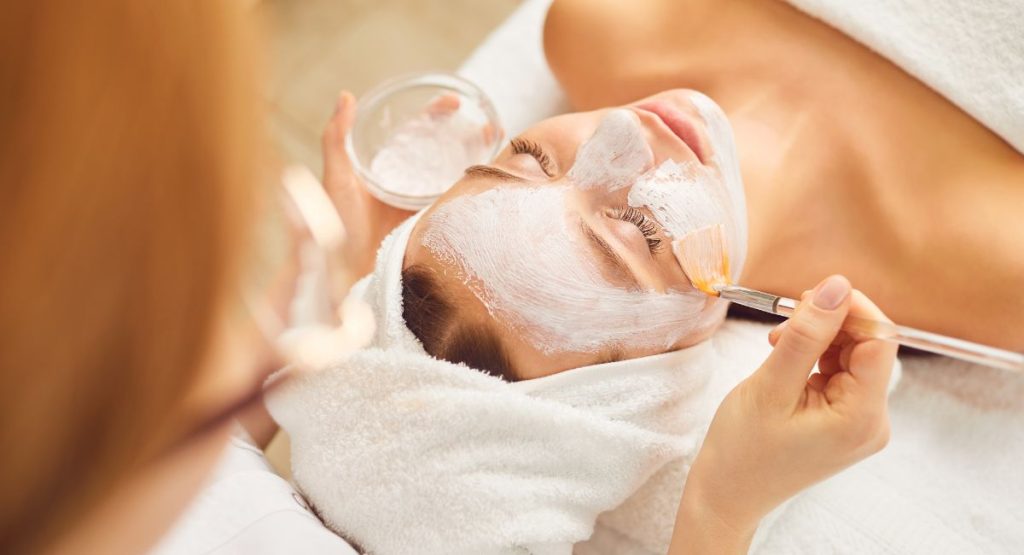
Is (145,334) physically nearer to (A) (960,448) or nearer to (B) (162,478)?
(B) (162,478)

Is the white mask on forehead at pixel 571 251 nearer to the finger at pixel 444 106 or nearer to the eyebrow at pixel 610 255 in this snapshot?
the eyebrow at pixel 610 255

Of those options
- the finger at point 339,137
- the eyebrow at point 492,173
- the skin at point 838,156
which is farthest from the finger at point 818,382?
the finger at point 339,137

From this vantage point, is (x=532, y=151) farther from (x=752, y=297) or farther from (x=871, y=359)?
(x=871, y=359)

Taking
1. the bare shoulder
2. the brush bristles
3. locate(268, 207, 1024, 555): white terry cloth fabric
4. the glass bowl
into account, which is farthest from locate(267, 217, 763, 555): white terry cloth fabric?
the bare shoulder

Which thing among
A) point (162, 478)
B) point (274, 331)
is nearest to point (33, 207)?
point (162, 478)

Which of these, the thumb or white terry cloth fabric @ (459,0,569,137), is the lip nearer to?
the thumb

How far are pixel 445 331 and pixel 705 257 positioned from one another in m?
0.34

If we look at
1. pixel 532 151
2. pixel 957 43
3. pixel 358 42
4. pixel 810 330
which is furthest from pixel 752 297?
pixel 358 42

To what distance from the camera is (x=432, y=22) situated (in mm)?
1990

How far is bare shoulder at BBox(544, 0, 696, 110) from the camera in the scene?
3.94 feet

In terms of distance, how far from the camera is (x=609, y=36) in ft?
3.95

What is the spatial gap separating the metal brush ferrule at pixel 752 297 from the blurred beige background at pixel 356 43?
4.25ft

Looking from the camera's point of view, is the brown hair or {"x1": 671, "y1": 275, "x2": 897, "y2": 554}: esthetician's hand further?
the brown hair

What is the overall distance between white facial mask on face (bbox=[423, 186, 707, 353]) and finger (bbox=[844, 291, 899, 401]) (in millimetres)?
249
